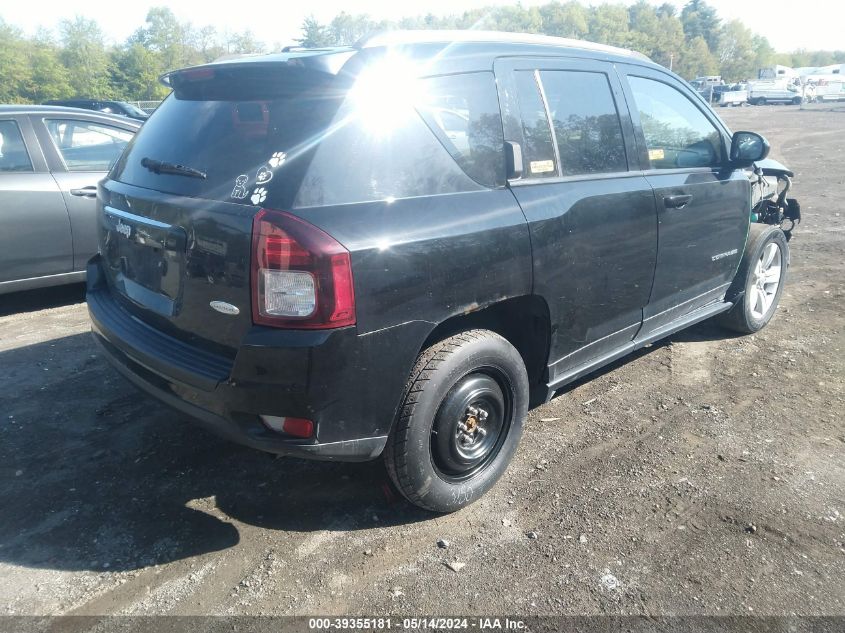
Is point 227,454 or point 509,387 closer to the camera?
point 509,387

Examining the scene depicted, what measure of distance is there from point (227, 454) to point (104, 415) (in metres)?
0.93

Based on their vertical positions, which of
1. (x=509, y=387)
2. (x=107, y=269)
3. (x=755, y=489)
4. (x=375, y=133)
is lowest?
(x=755, y=489)

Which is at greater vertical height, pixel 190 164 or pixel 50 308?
pixel 190 164

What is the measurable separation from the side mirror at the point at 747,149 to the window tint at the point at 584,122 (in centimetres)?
125

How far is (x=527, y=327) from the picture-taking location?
3207 mm

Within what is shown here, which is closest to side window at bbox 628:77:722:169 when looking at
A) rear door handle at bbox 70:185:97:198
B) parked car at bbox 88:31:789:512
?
parked car at bbox 88:31:789:512

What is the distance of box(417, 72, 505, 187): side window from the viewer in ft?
8.86

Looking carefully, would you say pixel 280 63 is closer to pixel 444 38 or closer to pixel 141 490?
pixel 444 38

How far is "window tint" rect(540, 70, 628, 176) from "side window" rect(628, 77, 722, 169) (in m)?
0.30

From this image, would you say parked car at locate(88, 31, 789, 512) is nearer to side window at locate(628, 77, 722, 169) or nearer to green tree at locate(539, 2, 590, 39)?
side window at locate(628, 77, 722, 169)

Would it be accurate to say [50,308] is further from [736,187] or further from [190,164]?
[736,187]

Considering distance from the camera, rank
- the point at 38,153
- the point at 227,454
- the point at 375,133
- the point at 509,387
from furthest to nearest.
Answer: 1. the point at 38,153
2. the point at 227,454
3. the point at 509,387
4. the point at 375,133

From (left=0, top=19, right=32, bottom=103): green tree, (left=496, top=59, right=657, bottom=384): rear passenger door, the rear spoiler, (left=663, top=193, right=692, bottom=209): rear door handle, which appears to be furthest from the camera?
(left=0, top=19, right=32, bottom=103): green tree

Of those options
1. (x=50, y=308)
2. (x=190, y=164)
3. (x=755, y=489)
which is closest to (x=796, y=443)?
(x=755, y=489)
